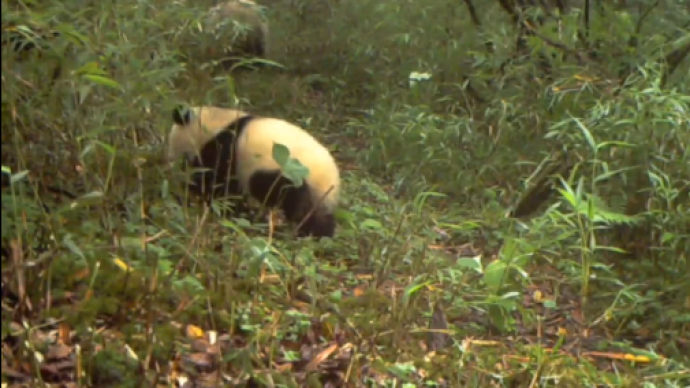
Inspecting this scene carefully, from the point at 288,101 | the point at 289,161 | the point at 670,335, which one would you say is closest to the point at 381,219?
the point at 289,161

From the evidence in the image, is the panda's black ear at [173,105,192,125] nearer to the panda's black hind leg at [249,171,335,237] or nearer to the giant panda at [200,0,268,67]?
the panda's black hind leg at [249,171,335,237]

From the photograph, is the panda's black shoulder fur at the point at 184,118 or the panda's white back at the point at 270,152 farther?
the panda's white back at the point at 270,152

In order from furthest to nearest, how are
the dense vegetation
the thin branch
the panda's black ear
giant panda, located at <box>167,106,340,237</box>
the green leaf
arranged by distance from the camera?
the thin branch < giant panda, located at <box>167,106,340,237</box> < the panda's black ear < the green leaf < the dense vegetation

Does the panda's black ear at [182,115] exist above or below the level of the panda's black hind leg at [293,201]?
above

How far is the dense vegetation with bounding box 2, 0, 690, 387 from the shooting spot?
7.93 feet

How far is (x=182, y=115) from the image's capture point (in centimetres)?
370

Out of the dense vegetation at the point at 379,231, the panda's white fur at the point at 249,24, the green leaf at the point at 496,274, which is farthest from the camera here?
the panda's white fur at the point at 249,24

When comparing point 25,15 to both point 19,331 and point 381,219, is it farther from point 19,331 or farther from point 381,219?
point 381,219

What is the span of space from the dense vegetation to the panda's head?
0.09 meters

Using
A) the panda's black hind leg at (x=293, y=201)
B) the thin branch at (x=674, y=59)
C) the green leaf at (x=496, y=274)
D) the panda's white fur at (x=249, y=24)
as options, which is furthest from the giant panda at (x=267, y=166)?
the panda's white fur at (x=249, y=24)

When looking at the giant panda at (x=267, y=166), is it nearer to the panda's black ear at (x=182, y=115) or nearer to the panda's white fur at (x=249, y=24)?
the panda's black ear at (x=182, y=115)

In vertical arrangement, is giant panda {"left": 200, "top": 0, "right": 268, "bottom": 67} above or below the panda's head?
below

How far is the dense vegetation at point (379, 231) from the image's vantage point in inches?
95.1

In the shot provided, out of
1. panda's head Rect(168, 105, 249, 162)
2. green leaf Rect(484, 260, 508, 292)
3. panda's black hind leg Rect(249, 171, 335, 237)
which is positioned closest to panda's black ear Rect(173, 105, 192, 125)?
panda's head Rect(168, 105, 249, 162)
